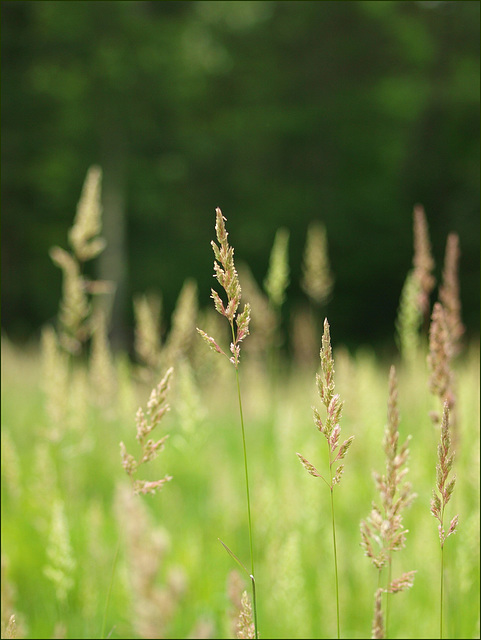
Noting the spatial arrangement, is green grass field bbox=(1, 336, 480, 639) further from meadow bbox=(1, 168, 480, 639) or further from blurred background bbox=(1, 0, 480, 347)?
blurred background bbox=(1, 0, 480, 347)

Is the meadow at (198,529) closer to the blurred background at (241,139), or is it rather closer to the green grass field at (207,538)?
the green grass field at (207,538)

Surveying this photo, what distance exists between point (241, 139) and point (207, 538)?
51.7 ft

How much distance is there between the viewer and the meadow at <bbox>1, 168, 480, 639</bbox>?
1.59 metres

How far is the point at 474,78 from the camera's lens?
16.6m

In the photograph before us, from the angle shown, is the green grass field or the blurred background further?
the blurred background

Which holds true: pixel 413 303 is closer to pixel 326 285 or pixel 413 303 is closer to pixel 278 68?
pixel 326 285

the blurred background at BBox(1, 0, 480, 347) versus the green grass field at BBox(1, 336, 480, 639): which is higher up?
the blurred background at BBox(1, 0, 480, 347)

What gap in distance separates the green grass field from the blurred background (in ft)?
39.3

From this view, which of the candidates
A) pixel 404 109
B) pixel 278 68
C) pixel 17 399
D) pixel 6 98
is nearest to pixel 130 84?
pixel 6 98

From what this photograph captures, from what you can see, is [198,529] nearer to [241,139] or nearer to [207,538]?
[207,538]

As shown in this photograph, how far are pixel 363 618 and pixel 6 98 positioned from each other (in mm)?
14825

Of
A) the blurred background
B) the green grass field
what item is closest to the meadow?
the green grass field

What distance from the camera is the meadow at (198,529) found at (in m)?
1.59

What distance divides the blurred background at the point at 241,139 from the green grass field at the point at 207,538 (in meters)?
12.0
